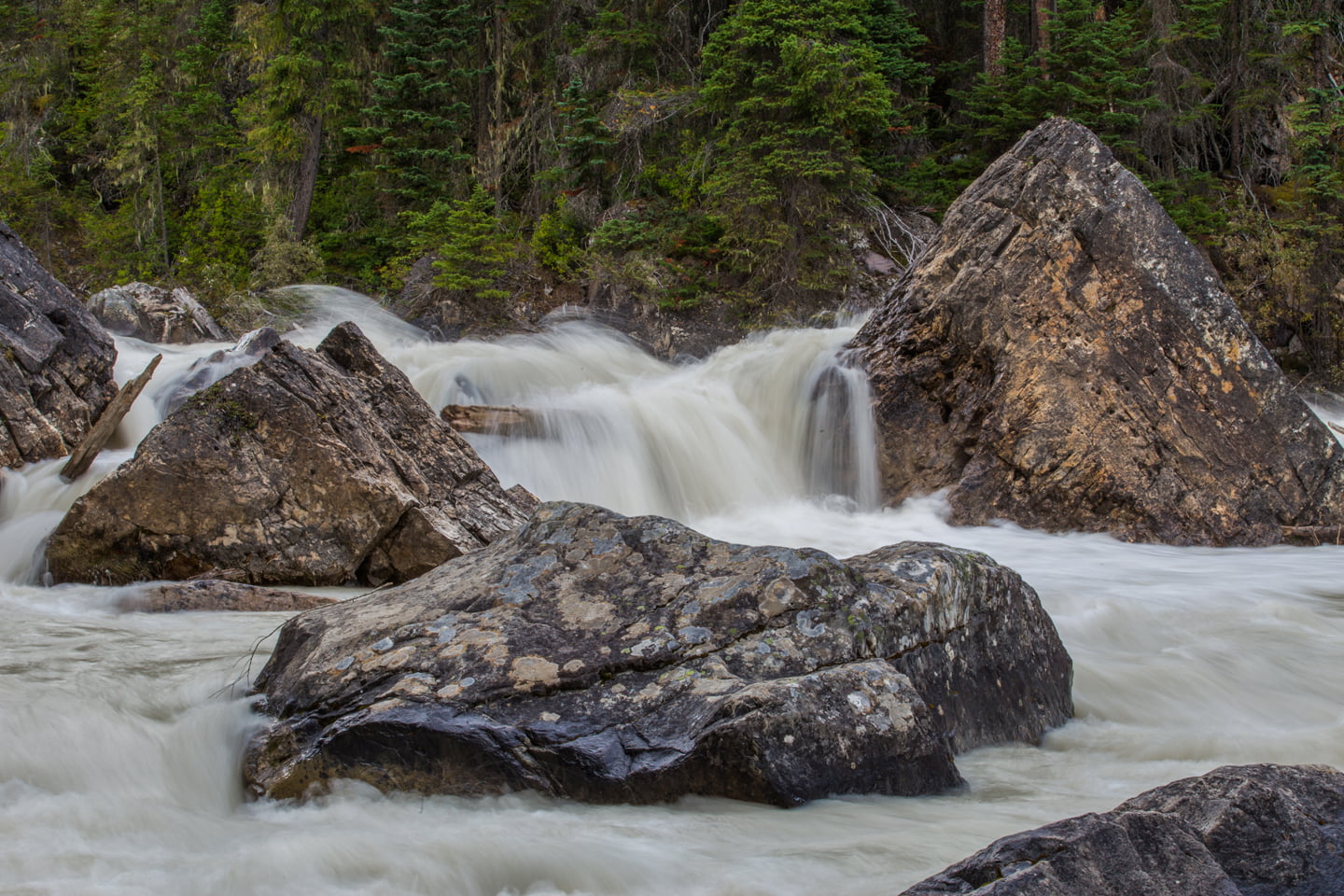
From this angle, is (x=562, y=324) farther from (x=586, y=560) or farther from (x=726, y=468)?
(x=586, y=560)

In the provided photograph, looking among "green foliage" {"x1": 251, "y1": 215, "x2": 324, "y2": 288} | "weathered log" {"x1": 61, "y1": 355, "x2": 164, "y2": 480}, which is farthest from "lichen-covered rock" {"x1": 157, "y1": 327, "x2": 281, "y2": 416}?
"green foliage" {"x1": 251, "y1": 215, "x2": 324, "y2": 288}

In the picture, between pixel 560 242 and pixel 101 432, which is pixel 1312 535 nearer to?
pixel 101 432

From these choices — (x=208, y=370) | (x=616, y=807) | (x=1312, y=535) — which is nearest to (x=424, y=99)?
(x=208, y=370)

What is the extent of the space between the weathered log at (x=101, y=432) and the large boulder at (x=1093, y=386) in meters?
7.00

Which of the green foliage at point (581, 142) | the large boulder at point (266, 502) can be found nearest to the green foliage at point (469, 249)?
the green foliage at point (581, 142)

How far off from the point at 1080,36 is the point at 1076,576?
447 inches

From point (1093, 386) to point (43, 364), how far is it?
939cm

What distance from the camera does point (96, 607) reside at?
17.9ft

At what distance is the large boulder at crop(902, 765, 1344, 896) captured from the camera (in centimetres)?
185

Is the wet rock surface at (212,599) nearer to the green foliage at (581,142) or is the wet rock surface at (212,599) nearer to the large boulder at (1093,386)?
the large boulder at (1093,386)

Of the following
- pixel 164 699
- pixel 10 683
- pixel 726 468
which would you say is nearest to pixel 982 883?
pixel 164 699

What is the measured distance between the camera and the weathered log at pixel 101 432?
297 inches

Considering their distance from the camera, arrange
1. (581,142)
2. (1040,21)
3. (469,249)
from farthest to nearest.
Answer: (581,142) → (1040,21) → (469,249)

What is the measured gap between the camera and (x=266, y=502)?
609 cm
